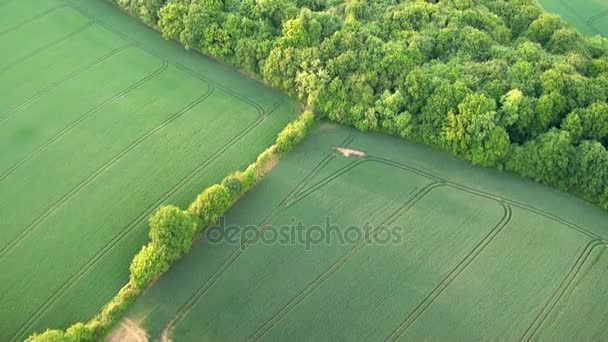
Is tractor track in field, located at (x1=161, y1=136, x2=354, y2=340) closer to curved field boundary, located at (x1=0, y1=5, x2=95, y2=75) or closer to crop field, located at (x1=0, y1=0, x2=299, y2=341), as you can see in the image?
crop field, located at (x1=0, y1=0, x2=299, y2=341)

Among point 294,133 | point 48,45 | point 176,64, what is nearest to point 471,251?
point 294,133

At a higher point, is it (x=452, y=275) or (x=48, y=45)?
(x=452, y=275)

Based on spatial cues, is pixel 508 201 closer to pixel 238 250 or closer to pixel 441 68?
pixel 441 68

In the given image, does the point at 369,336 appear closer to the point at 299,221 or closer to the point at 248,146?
the point at 299,221

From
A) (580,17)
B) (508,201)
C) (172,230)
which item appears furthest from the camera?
(580,17)

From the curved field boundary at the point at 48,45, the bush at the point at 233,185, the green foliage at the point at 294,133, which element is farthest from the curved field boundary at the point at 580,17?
the curved field boundary at the point at 48,45

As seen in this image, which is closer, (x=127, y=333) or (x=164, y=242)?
(x=127, y=333)

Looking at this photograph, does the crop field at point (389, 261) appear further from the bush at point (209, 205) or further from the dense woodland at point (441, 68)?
the dense woodland at point (441, 68)
